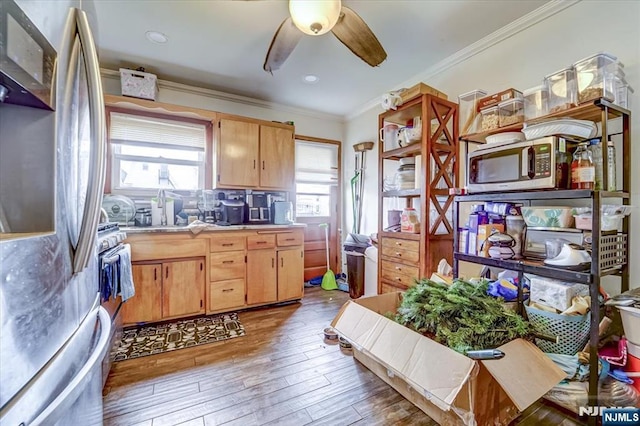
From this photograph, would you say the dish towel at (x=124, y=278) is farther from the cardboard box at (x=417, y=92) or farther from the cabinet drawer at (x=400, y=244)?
the cardboard box at (x=417, y=92)

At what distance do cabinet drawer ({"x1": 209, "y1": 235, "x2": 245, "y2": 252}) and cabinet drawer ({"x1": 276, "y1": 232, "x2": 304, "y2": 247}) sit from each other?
1.42 feet

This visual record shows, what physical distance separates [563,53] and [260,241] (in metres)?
3.06

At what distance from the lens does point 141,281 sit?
250 centimetres

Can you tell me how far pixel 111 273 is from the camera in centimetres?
170

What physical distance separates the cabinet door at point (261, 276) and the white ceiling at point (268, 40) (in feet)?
6.65

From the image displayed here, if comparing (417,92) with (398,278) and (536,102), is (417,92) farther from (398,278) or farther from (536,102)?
(398,278)

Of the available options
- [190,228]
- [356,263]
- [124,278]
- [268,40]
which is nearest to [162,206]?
[190,228]

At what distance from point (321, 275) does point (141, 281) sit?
2.47 meters

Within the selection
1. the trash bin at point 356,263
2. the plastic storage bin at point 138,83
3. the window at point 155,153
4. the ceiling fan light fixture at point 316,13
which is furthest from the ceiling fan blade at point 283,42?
the trash bin at point 356,263

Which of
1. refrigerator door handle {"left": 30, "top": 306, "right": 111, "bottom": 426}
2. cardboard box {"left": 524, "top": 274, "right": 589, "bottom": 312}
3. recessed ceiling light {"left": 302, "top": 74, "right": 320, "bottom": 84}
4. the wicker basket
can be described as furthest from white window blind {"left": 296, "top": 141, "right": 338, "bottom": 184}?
refrigerator door handle {"left": 30, "top": 306, "right": 111, "bottom": 426}

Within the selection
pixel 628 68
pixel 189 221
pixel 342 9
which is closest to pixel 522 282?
pixel 628 68

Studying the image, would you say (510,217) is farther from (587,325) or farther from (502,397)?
(502,397)

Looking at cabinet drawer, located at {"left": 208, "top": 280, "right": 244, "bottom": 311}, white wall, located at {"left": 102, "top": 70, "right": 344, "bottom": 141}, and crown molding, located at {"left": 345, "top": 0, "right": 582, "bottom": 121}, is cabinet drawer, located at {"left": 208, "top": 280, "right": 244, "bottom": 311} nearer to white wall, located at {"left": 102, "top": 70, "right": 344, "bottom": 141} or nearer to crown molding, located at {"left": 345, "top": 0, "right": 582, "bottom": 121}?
white wall, located at {"left": 102, "top": 70, "right": 344, "bottom": 141}

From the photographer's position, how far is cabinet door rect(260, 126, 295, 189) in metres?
3.43
